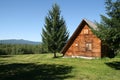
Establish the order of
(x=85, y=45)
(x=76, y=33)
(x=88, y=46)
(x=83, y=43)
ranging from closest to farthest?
(x=88, y=46) < (x=85, y=45) < (x=83, y=43) < (x=76, y=33)

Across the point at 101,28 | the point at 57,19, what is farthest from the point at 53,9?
the point at 101,28

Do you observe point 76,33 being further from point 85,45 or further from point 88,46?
point 88,46

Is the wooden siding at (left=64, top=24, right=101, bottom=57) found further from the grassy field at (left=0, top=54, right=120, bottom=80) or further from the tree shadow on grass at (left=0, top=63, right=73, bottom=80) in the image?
the tree shadow on grass at (left=0, top=63, right=73, bottom=80)

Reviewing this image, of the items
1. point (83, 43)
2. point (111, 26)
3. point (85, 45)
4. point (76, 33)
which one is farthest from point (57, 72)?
point (76, 33)

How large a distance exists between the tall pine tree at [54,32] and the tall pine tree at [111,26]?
18.0 m

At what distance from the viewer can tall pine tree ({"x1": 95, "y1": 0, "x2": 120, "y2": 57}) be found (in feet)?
75.2

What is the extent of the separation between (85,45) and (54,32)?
247 inches

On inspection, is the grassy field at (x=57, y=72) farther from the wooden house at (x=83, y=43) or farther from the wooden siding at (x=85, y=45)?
the wooden house at (x=83, y=43)

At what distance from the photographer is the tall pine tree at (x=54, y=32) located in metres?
41.6

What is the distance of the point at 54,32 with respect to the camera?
4144 centimetres

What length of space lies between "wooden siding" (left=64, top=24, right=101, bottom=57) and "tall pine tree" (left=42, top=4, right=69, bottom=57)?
91.7 inches

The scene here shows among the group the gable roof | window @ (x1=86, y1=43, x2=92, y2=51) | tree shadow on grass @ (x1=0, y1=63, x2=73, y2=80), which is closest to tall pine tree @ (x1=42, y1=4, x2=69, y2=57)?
the gable roof

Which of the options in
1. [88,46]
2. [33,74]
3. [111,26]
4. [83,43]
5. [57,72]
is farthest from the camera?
[83,43]

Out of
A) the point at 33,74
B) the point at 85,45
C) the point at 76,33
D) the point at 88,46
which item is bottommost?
the point at 33,74
